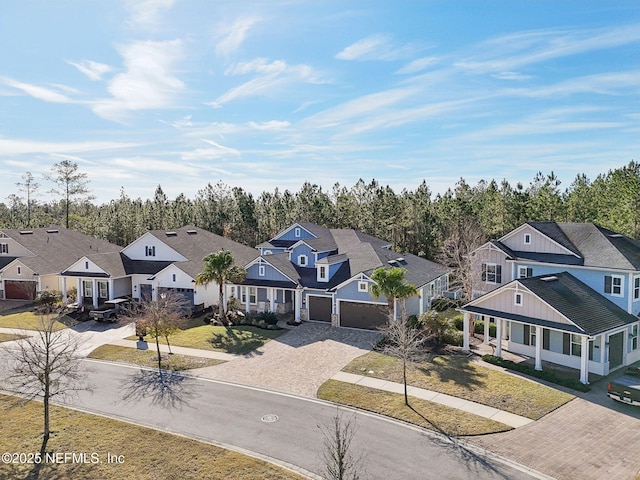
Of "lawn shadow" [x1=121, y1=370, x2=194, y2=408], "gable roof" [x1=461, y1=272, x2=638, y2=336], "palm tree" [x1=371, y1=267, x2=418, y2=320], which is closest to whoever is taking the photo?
"lawn shadow" [x1=121, y1=370, x2=194, y2=408]

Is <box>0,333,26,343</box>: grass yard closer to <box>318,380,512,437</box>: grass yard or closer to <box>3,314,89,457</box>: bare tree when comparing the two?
<box>3,314,89,457</box>: bare tree

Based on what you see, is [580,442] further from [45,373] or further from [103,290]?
[103,290]

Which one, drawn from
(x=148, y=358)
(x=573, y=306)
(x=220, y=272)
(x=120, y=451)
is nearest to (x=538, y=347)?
(x=573, y=306)

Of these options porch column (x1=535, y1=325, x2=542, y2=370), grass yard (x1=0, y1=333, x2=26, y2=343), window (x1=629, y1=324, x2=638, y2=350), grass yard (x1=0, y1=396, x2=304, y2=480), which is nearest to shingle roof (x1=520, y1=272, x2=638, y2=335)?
window (x1=629, y1=324, x2=638, y2=350)

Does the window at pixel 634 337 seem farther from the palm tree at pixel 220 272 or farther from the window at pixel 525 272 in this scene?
the palm tree at pixel 220 272

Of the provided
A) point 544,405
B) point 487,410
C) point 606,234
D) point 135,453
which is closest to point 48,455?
point 135,453

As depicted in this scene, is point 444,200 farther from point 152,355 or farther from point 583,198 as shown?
point 152,355

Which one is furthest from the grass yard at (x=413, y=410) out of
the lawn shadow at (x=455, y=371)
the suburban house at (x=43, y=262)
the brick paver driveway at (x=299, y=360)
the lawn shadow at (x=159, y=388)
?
the suburban house at (x=43, y=262)
